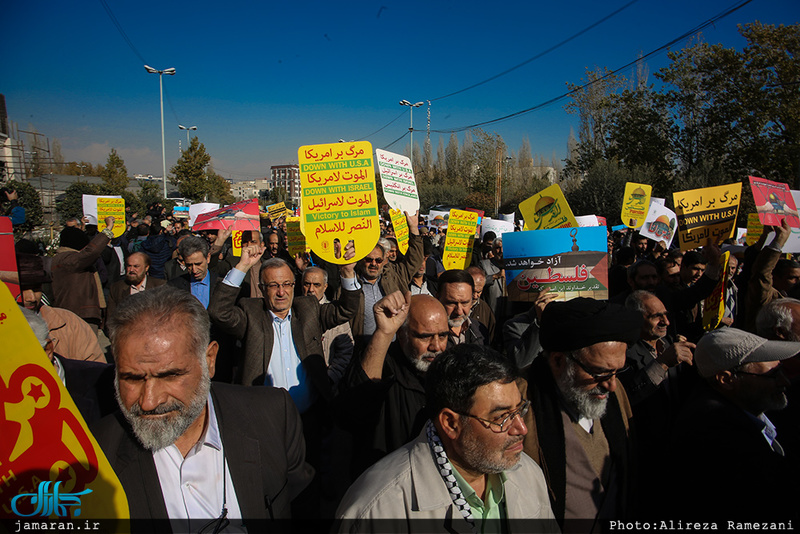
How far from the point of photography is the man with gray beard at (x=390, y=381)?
2.62m

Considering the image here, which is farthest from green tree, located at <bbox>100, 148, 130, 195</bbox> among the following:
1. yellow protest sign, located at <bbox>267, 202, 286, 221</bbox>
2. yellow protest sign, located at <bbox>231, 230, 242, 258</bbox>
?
yellow protest sign, located at <bbox>231, 230, 242, 258</bbox>

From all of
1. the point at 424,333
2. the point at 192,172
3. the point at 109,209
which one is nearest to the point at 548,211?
the point at 424,333

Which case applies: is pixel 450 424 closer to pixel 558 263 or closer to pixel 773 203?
pixel 558 263

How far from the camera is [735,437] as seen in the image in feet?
6.98

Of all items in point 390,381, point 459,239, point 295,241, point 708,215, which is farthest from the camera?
point 459,239

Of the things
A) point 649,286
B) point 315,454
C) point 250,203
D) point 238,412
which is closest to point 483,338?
point 315,454

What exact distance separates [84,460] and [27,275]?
1.96 m

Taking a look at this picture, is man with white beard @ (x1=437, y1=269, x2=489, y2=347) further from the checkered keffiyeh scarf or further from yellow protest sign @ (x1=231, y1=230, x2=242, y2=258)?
yellow protest sign @ (x1=231, y1=230, x2=242, y2=258)

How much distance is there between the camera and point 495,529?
1.84m

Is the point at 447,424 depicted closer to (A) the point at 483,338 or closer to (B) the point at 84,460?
(B) the point at 84,460

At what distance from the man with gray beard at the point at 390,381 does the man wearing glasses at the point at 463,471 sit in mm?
684

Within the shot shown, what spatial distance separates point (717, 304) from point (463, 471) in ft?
11.3

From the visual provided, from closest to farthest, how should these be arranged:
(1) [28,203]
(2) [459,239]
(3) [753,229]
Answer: (2) [459,239] → (3) [753,229] → (1) [28,203]
